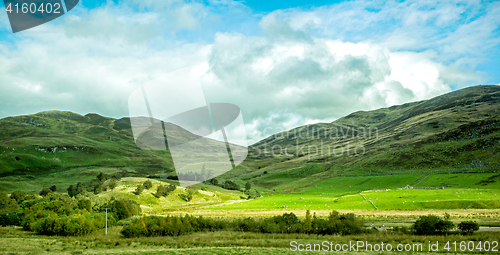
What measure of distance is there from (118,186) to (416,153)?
144784 millimetres

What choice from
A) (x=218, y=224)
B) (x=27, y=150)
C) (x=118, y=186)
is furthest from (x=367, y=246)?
(x=27, y=150)

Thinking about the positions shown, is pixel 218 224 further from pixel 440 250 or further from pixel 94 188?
pixel 94 188

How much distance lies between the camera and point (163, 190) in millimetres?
90062

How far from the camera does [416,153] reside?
155 m

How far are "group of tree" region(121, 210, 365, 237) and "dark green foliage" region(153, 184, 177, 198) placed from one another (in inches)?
1643

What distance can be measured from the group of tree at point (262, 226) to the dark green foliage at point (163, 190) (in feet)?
137

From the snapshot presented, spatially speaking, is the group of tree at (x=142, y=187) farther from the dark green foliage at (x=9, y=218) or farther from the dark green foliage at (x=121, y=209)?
the dark green foliage at (x=9, y=218)

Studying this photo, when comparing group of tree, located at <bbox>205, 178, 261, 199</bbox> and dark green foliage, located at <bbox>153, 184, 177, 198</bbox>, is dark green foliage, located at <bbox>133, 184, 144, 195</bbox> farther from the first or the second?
group of tree, located at <bbox>205, 178, 261, 199</bbox>

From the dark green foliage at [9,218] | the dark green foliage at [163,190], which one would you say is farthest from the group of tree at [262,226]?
the dark green foliage at [163,190]

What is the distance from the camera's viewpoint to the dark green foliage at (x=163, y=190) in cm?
8788

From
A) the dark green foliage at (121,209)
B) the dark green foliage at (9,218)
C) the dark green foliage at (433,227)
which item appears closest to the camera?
the dark green foliage at (433,227)

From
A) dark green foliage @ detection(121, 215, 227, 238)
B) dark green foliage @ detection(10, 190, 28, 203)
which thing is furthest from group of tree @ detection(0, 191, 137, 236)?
dark green foliage @ detection(121, 215, 227, 238)

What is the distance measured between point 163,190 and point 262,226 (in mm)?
52864

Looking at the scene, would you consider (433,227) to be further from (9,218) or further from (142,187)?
(142,187)
